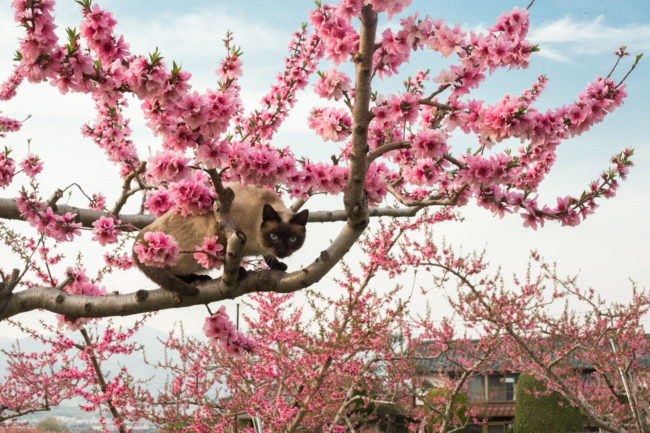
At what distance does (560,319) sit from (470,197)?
924 centimetres

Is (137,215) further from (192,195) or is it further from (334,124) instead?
(334,124)

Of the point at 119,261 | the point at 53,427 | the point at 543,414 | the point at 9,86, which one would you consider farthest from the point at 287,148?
the point at 53,427

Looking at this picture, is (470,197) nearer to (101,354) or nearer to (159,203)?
(159,203)

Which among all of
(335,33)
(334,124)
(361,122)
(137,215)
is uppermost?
(335,33)

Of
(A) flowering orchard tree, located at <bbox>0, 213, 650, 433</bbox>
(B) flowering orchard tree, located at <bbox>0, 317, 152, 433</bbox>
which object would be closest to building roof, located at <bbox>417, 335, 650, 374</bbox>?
(A) flowering orchard tree, located at <bbox>0, 213, 650, 433</bbox>

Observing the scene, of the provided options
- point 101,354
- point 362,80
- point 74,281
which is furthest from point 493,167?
point 101,354

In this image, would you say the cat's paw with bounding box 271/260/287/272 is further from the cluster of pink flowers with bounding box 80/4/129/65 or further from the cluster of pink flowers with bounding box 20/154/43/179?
the cluster of pink flowers with bounding box 20/154/43/179

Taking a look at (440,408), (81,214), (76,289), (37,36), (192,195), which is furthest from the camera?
(440,408)

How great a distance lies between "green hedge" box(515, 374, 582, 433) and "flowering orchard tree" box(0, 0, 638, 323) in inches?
872

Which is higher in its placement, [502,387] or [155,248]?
[502,387]

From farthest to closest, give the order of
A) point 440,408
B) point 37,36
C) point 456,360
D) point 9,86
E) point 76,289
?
point 456,360 → point 440,408 → point 9,86 → point 76,289 → point 37,36

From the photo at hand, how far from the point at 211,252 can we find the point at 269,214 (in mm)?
1151

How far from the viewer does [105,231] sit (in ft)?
16.1

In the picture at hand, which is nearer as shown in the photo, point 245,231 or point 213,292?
point 213,292
